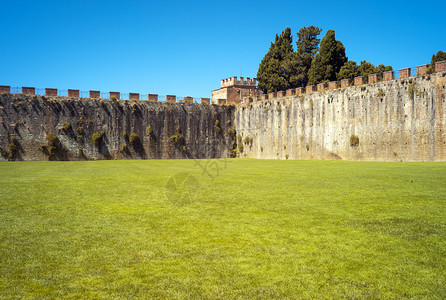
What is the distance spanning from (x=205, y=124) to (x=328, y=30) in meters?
17.0

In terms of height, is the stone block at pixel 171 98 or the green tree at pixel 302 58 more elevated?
the green tree at pixel 302 58

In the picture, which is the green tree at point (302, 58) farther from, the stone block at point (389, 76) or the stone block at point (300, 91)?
the stone block at point (389, 76)

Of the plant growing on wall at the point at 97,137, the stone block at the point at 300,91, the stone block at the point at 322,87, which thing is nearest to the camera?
the stone block at the point at 322,87

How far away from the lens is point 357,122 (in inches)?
1137

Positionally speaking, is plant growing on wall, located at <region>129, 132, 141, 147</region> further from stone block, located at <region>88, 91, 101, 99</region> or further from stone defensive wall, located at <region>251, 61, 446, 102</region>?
stone defensive wall, located at <region>251, 61, 446, 102</region>

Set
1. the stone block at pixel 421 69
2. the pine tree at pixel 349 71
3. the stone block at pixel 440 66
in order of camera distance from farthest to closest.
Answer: the pine tree at pixel 349 71 → the stone block at pixel 421 69 → the stone block at pixel 440 66

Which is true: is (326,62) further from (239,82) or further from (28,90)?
(28,90)

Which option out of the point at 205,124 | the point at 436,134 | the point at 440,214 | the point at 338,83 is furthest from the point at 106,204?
the point at 205,124

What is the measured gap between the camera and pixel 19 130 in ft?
109

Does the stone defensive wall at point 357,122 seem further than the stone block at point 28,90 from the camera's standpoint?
No

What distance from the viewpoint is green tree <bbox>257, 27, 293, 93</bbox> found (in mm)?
45944

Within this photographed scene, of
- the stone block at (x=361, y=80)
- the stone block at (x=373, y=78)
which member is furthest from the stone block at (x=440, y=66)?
the stone block at (x=361, y=80)

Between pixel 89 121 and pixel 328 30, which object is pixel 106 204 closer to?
pixel 89 121

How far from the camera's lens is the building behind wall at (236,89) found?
48.1m
